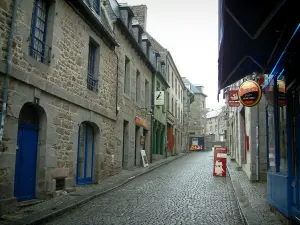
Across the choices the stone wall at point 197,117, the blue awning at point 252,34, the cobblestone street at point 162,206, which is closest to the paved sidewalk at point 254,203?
the cobblestone street at point 162,206

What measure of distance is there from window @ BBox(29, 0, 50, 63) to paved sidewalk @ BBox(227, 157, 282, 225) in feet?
19.5

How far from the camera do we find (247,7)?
4.09m

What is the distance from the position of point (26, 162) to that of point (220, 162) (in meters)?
8.60

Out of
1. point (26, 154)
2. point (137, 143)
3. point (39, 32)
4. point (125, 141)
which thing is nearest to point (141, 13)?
point (137, 143)

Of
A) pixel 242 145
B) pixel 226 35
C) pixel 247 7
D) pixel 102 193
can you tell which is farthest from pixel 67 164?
pixel 242 145

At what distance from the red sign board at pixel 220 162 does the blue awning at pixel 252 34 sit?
6.63 metres

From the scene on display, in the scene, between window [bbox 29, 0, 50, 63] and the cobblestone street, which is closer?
the cobblestone street

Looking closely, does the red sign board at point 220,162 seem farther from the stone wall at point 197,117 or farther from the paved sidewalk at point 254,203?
the stone wall at point 197,117

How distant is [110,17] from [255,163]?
318 inches

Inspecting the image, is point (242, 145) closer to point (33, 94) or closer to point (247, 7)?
point (33, 94)

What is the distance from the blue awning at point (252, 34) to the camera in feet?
13.4

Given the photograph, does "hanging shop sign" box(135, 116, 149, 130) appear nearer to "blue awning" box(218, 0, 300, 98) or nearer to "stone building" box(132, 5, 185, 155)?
"stone building" box(132, 5, 185, 155)

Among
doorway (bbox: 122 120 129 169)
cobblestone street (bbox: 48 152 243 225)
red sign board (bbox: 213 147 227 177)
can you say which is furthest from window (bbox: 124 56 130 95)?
cobblestone street (bbox: 48 152 243 225)

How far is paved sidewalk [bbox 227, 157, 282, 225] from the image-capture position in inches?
224
